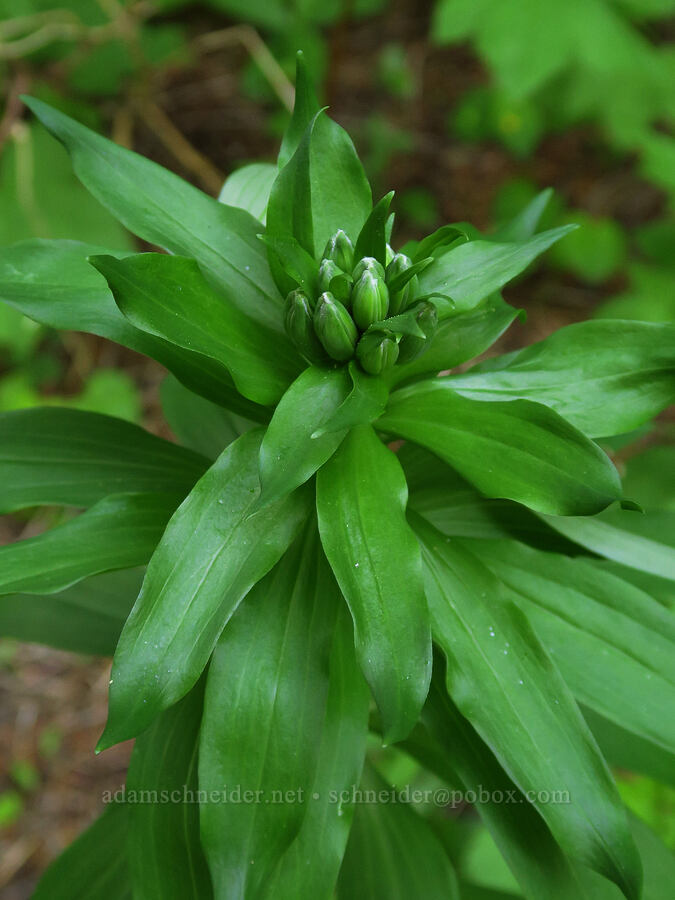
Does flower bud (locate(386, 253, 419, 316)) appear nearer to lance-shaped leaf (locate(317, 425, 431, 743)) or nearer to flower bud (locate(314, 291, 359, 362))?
flower bud (locate(314, 291, 359, 362))

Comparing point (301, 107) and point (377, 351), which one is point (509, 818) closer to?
point (377, 351)

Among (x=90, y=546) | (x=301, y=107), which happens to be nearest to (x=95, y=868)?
(x=90, y=546)

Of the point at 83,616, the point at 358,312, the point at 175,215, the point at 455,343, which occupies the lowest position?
the point at 83,616

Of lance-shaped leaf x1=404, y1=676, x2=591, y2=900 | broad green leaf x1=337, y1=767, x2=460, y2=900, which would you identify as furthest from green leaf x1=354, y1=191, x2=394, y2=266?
broad green leaf x1=337, y1=767, x2=460, y2=900

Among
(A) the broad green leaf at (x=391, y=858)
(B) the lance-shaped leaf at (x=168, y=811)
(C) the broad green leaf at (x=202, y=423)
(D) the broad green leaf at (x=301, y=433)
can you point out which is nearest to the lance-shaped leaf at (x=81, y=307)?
(D) the broad green leaf at (x=301, y=433)

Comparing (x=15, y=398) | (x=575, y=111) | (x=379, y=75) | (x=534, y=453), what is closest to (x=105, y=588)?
(x=534, y=453)
